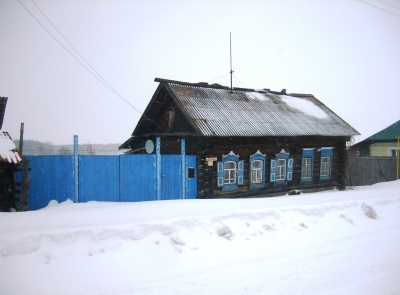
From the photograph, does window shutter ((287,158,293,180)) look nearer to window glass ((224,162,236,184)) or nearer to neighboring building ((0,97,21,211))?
window glass ((224,162,236,184))

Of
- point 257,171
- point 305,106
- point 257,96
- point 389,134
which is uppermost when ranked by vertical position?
point 257,96

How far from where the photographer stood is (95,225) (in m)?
5.52

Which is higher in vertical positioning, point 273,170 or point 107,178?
point 107,178

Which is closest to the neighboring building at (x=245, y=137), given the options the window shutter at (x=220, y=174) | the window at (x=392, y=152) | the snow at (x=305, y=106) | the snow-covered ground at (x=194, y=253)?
the window shutter at (x=220, y=174)

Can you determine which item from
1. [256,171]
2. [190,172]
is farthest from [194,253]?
[256,171]

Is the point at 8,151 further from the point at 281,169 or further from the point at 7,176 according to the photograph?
the point at 281,169

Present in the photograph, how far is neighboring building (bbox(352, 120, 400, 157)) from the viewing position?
906 inches

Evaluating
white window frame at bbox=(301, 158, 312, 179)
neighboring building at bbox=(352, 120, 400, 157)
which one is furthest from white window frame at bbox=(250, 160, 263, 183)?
neighboring building at bbox=(352, 120, 400, 157)

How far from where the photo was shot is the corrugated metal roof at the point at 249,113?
11781 mm

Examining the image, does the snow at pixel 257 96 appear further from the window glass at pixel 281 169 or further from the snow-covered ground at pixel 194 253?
the snow-covered ground at pixel 194 253

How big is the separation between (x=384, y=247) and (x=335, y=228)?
1.29m

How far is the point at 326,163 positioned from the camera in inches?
616

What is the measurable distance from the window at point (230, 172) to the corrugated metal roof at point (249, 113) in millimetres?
1213

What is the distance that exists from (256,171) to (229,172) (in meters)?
1.59
